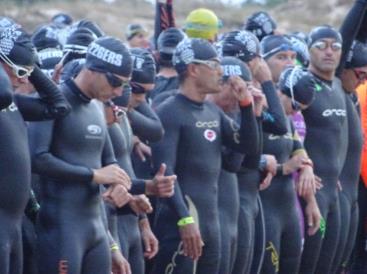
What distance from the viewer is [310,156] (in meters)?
12.5

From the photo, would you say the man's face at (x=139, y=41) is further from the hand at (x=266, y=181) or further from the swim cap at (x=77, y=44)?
the swim cap at (x=77, y=44)

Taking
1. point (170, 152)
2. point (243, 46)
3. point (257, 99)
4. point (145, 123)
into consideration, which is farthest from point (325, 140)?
point (145, 123)

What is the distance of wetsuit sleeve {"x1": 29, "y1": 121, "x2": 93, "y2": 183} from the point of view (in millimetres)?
8875

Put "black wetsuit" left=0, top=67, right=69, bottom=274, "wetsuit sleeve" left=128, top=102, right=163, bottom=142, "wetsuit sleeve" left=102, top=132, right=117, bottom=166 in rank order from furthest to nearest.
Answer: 1. "wetsuit sleeve" left=128, top=102, right=163, bottom=142
2. "wetsuit sleeve" left=102, top=132, right=117, bottom=166
3. "black wetsuit" left=0, top=67, right=69, bottom=274

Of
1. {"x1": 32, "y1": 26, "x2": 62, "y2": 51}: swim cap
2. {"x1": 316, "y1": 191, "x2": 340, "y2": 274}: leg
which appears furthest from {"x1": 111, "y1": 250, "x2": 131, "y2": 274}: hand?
{"x1": 316, "y1": 191, "x2": 340, "y2": 274}: leg

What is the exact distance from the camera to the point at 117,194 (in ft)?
29.8

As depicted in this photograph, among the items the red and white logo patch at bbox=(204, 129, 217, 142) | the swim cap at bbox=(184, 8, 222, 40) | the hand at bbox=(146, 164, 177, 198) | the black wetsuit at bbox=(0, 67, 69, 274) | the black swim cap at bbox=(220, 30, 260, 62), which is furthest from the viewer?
the swim cap at bbox=(184, 8, 222, 40)

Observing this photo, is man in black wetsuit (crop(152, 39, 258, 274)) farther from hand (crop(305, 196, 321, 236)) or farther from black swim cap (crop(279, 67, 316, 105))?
hand (crop(305, 196, 321, 236))

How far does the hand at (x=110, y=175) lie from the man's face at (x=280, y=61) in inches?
147

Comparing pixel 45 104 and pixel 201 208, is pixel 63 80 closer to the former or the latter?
pixel 45 104

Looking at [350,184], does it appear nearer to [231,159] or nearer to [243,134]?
[231,159]

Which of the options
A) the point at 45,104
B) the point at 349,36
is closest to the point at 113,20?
the point at 349,36

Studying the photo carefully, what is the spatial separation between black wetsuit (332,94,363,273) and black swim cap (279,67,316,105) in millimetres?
1028

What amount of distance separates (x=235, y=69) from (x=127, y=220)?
153 cm
